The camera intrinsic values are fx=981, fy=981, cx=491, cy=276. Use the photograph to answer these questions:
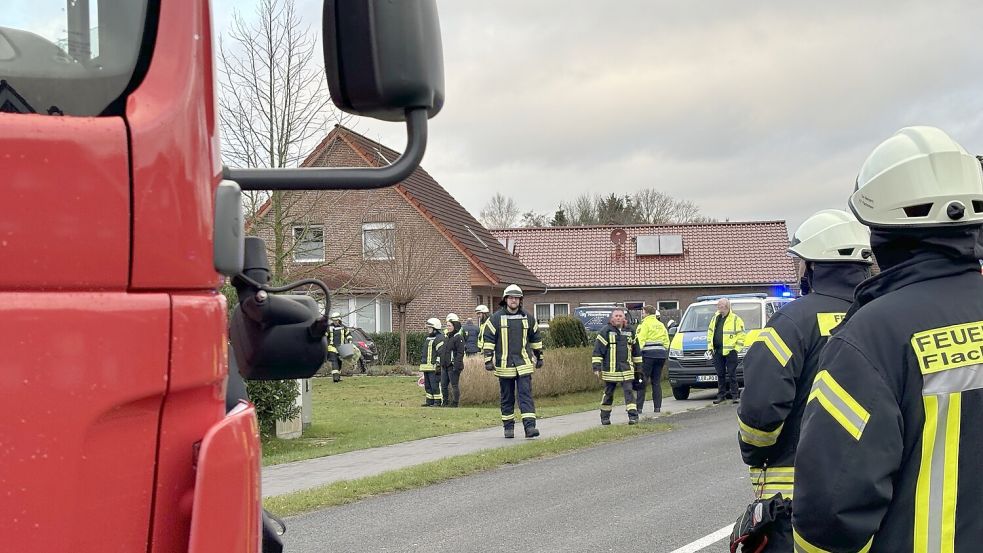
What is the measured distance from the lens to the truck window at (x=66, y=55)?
5.56 feet

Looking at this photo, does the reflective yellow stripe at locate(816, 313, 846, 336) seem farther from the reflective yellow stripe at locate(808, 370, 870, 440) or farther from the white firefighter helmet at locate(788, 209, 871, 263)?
the reflective yellow stripe at locate(808, 370, 870, 440)

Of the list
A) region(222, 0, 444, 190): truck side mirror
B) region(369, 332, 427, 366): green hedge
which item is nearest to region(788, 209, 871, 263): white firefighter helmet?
region(222, 0, 444, 190): truck side mirror

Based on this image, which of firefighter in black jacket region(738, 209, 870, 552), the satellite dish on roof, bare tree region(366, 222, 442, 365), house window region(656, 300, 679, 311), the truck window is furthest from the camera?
the satellite dish on roof

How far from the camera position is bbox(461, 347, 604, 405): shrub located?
20.9 m

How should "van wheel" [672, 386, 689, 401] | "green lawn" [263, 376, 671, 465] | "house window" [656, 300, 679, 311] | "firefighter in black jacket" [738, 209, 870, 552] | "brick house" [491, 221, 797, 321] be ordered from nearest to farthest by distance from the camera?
"firefighter in black jacket" [738, 209, 870, 552], "green lawn" [263, 376, 671, 465], "van wheel" [672, 386, 689, 401], "brick house" [491, 221, 797, 321], "house window" [656, 300, 679, 311]

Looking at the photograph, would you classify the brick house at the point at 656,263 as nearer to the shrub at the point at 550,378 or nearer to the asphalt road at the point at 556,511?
the shrub at the point at 550,378

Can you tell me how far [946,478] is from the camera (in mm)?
2334

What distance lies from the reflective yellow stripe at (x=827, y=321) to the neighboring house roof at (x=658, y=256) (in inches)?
1682

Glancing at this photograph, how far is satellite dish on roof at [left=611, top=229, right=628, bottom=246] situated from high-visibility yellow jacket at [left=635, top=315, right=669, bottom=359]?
30.8 metres

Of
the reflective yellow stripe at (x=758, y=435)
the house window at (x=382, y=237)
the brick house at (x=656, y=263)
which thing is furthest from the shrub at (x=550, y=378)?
the brick house at (x=656, y=263)

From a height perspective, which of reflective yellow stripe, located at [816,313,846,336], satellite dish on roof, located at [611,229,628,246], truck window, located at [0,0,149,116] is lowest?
reflective yellow stripe, located at [816,313,846,336]

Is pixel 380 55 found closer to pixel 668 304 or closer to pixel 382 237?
pixel 382 237

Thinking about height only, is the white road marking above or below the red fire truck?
below

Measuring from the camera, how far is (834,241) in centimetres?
415
